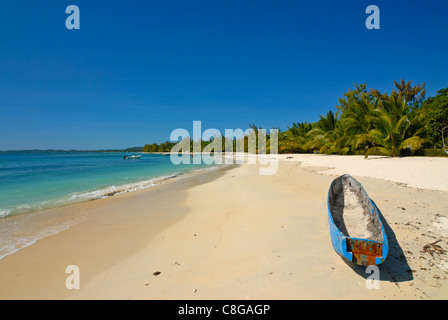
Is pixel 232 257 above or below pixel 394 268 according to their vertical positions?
below

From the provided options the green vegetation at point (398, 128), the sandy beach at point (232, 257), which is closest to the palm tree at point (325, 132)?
the green vegetation at point (398, 128)

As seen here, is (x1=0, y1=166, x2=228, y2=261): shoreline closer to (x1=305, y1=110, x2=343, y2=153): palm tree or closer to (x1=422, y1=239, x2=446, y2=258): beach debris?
(x1=422, y1=239, x2=446, y2=258): beach debris

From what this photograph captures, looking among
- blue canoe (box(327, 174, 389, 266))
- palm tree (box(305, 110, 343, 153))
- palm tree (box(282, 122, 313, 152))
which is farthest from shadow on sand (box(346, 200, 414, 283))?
palm tree (box(282, 122, 313, 152))

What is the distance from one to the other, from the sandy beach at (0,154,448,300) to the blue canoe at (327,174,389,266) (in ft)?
1.15

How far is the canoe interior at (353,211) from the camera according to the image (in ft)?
11.8

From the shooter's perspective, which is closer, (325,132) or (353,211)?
(353,211)

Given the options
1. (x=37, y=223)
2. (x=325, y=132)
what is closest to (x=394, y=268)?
(x=37, y=223)

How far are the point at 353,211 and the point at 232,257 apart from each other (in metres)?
2.81

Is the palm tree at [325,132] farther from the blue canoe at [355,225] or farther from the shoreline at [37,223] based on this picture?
the shoreline at [37,223]

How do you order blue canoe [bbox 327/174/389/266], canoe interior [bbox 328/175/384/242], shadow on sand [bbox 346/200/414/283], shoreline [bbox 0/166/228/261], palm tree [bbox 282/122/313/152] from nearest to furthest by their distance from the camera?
blue canoe [bbox 327/174/389/266]
shadow on sand [bbox 346/200/414/283]
canoe interior [bbox 328/175/384/242]
shoreline [bbox 0/166/228/261]
palm tree [bbox 282/122/313/152]

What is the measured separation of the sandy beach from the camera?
2641 millimetres

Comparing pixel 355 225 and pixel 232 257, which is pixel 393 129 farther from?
pixel 232 257

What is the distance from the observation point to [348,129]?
23219 mm

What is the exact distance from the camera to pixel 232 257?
3430 mm
